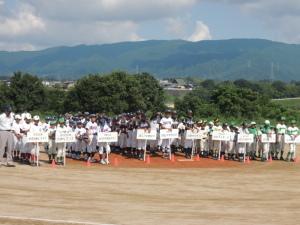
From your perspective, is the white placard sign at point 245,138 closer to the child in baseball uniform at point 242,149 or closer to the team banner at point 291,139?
the child in baseball uniform at point 242,149

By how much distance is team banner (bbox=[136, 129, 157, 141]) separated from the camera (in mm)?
31219

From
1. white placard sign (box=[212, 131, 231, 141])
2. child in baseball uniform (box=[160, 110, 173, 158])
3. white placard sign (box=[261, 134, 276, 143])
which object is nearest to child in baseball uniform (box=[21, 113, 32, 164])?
child in baseball uniform (box=[160, 110, 173, 158])

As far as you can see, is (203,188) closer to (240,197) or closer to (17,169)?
(240,197)

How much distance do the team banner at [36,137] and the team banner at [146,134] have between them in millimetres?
5645

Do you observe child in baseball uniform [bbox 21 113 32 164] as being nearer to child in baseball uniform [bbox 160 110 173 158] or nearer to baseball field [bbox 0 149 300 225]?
baseball field [bbox 0 149 300 225]

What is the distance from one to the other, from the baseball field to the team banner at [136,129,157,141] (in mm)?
1610

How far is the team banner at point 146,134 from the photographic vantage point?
102ft

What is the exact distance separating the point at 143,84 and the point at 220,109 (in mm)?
23808

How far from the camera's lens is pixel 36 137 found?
1057 inches

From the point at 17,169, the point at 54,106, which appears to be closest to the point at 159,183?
the point at 17,169

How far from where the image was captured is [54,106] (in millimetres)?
105750

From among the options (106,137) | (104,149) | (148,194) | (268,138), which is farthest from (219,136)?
(148,194)

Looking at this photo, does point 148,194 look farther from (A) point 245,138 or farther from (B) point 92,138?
(A) point 245,138

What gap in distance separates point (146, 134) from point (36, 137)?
6593 mm
